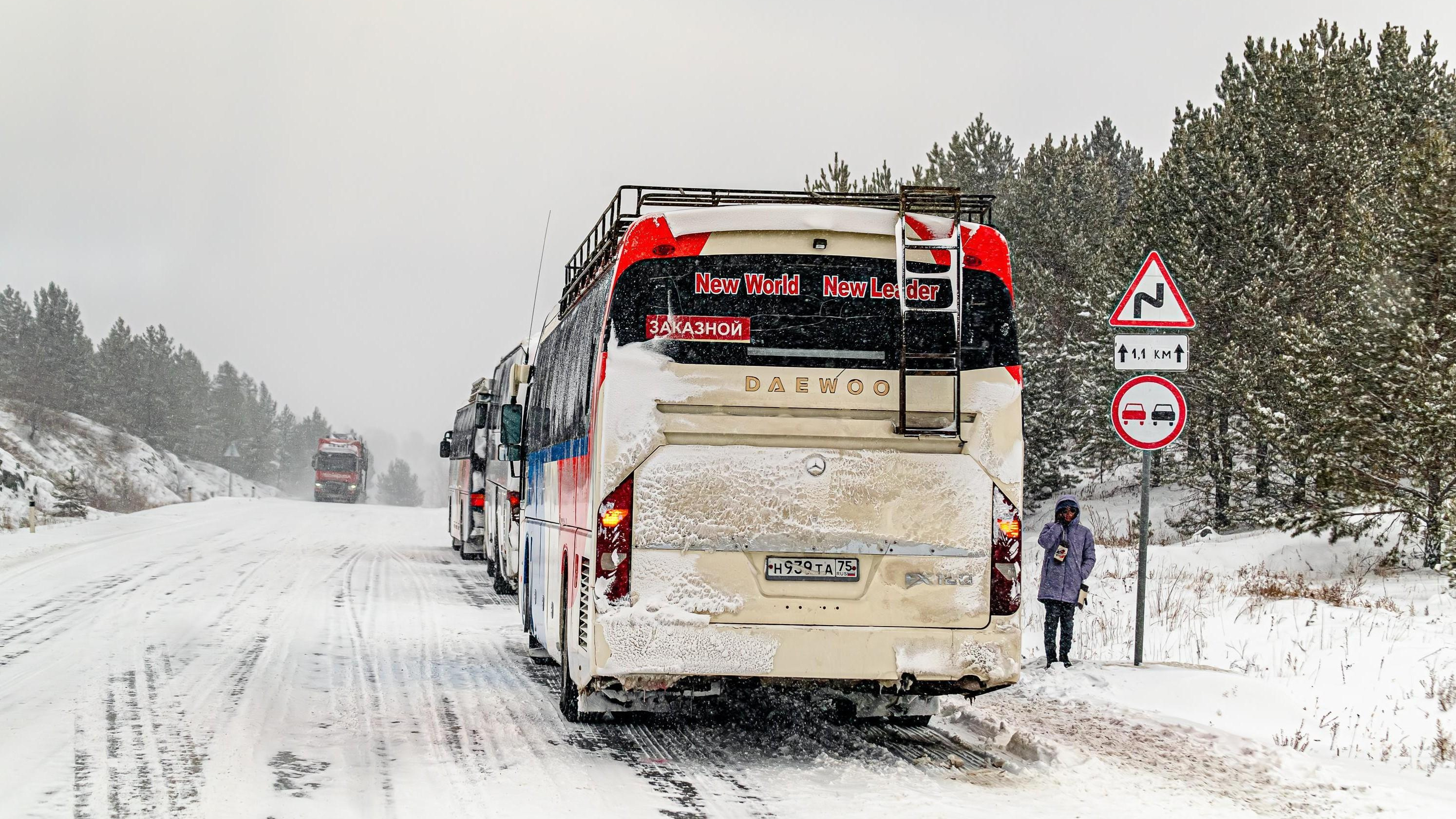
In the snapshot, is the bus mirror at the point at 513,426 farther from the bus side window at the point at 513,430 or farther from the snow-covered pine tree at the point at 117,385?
the snow-covered pine tree at the point at 117,385

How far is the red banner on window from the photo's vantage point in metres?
7.38

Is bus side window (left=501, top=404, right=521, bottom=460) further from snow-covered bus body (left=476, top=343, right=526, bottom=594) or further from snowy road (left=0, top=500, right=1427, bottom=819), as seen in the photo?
snowy road (left=0, top=500, right=1427, bottom=819)

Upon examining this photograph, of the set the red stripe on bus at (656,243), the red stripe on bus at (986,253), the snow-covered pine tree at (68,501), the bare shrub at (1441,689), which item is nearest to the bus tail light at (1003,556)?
the red stripe on bus at (986,253)

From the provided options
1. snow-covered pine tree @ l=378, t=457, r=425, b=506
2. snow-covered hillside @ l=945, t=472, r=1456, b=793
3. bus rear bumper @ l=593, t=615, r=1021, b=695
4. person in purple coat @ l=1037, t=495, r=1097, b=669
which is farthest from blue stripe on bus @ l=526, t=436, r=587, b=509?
snow-covered pine tree @ l=378, t=457, r=425, b=506

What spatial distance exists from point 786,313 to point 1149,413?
5.14 m

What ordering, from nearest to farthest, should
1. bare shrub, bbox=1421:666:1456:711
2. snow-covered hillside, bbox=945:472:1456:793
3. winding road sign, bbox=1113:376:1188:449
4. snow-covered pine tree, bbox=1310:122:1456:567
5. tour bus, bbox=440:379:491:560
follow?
snow-covered hillside, bbox=945:472:1456:793 < bare shrub, bbox=1421:666:1456:711 < winding road sign, bbox=1113:376:1188:449 < snow-covered pine tree, bbox=1310:122:1456:567 < tour bus, bbox=440:379:491:560

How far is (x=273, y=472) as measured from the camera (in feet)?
516

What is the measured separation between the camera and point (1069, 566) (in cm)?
1154

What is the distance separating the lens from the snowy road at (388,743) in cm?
639

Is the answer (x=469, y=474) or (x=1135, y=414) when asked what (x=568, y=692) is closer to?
(x=1135, y=414)

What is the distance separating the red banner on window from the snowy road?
8.19 ft

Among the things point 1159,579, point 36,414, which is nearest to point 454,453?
point 1159,579

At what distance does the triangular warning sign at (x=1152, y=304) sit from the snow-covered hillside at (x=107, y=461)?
5562 centimetres

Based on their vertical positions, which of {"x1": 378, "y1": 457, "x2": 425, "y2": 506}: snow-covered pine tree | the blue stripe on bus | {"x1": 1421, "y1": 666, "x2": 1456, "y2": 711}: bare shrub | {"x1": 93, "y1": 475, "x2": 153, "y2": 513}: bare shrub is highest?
the blue stripe on bus
